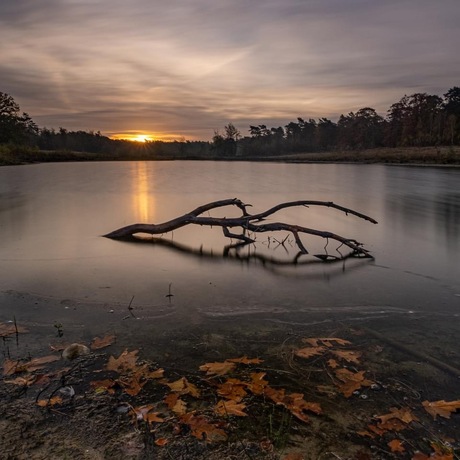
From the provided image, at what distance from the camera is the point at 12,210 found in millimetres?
18312

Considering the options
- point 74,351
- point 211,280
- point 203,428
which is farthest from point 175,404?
point 211,280

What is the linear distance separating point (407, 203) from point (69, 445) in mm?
22683

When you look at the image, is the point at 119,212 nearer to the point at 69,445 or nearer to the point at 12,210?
the point at 12,210

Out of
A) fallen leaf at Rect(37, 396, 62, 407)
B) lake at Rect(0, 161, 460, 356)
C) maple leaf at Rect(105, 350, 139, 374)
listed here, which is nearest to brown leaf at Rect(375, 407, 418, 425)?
lake at Rect(0, 161, 460, 356)

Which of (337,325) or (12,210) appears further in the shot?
(12,210)

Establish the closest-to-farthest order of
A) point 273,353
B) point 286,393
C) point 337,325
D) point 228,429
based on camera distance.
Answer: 1. point 228,429
2. point 286,393
3. point 273,353
4. point 337,325

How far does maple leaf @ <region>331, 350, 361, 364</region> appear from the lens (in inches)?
179

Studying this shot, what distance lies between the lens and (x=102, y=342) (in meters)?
4.95

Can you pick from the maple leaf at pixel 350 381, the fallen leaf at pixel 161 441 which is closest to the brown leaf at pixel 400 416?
the maple leaf at pixel 350 381

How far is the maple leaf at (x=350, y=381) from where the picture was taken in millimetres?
3919

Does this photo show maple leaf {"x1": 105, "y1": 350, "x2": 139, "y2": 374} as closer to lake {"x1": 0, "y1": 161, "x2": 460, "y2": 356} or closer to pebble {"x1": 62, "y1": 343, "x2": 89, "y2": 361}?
pebble {"x1": 62, "y1": 343, "x2": 89, "y2": 361}

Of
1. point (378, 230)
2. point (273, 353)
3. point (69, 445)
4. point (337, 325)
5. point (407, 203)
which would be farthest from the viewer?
point (407, 203)

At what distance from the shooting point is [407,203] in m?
22.7

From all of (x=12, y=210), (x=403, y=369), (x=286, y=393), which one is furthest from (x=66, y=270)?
(x=12, y=210)
